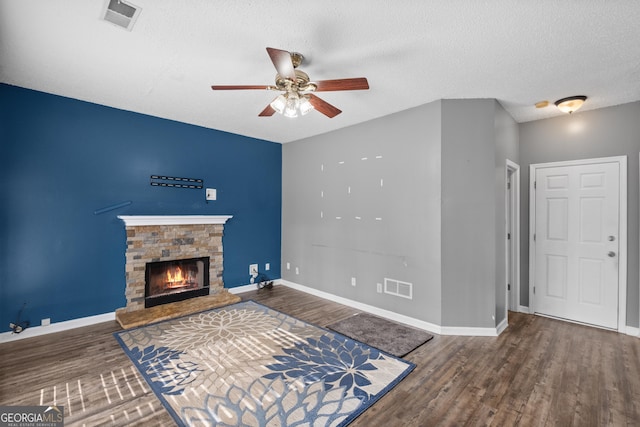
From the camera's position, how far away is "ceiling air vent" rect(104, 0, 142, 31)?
1920mm

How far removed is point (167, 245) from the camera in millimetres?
4258

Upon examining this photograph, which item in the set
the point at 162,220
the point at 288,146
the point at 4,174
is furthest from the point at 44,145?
the point at 288,146

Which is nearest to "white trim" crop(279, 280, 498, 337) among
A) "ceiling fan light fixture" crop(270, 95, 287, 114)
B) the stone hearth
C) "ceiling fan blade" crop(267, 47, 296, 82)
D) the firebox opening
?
the stone hearth

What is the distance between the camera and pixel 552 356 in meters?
2.92

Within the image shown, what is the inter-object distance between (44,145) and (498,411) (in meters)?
5.13

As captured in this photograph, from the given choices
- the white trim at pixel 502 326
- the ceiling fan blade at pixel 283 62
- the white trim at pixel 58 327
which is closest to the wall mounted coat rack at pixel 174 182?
the white trim at pixel 58 327

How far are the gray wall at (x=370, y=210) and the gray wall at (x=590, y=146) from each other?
1.67 m

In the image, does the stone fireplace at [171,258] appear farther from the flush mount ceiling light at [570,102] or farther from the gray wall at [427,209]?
the flush mount ceiling light at [570,102]

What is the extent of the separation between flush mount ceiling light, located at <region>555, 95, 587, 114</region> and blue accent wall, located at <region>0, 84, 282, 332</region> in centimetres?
467

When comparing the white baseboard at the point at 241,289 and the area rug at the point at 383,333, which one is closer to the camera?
the area rug at the point at 383,333

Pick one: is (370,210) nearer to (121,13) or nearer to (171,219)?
(171,219)

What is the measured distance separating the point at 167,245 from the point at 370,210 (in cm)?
298

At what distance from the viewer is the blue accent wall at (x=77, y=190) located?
3.21 meters

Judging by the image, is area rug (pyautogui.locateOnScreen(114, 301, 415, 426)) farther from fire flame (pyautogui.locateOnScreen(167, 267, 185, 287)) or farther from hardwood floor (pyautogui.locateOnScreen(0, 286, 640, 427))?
fire flame (pyautogui.locateOnScreen(167, 267, 185, 287))
